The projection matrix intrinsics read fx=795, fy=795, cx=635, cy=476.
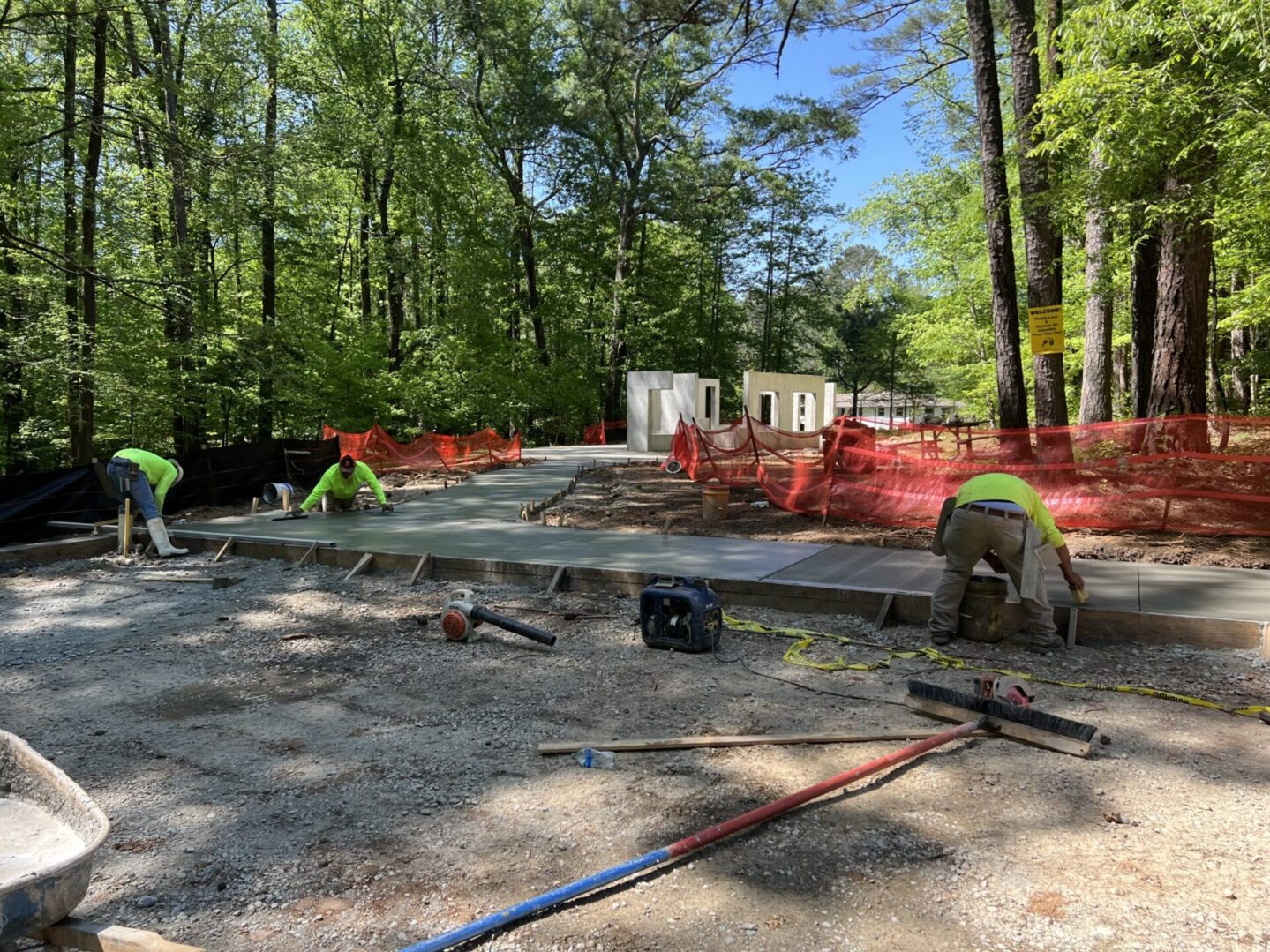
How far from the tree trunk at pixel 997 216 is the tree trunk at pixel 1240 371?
14765 mm

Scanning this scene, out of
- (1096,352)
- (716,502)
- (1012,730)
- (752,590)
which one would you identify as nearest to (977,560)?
(1012,730)

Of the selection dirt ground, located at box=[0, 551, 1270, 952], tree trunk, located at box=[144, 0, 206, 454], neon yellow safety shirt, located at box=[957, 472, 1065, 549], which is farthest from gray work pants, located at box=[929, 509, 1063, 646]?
tree trunk, located at box=[144, 0, 206, 454]

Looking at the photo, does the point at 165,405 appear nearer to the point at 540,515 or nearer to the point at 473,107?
the point at 540,515

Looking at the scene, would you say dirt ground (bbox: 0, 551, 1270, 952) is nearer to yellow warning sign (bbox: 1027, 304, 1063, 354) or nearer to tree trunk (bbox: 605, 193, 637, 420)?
yellow warning sign (bbox: 1027, 304, 1063, 354)

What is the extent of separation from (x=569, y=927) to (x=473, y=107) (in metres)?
34.6

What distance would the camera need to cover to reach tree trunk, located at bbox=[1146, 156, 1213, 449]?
1027 centimetres

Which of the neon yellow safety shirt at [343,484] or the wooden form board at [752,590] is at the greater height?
the neon yellow safety shirt at [343,484]

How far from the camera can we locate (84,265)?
47.0 ft

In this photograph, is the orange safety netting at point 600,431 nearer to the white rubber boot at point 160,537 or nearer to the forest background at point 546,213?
the forest background at point 546,213

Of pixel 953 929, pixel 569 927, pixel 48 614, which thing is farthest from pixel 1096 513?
pixel 48 614

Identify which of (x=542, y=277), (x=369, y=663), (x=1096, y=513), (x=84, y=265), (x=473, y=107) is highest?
(x=473, y=107)

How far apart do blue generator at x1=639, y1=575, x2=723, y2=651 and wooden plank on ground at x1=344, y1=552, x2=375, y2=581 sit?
4.13m

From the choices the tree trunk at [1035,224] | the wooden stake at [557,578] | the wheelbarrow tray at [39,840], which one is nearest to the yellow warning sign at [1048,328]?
the tree trunk at [1035,224]

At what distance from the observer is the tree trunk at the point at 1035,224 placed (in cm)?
1063
